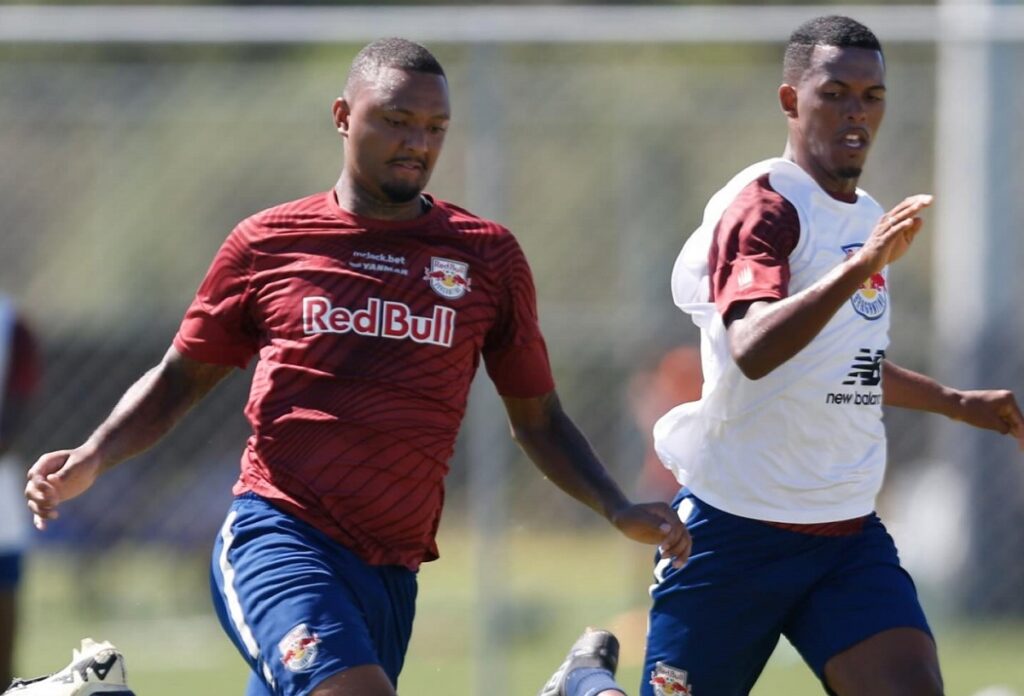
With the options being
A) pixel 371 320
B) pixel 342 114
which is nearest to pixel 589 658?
pixel 371 320

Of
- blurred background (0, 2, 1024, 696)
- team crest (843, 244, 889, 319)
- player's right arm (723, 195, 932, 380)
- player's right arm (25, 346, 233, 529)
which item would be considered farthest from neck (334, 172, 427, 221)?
blurred background (0, 2, 1024, 696)

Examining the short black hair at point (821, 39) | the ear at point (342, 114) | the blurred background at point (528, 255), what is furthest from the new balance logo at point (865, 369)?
the blurred background at point (528, 255)

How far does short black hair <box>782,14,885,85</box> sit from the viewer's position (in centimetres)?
490

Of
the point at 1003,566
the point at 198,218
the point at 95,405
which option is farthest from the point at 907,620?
the point at 198,218

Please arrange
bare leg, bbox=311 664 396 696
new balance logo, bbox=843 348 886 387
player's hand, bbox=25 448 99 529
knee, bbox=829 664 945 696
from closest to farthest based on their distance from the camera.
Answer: bare leg, bbox=311 664 396 696 → knee, bbox=829 664 945 696 → player's hand, bbox=25 448 99 529 → new balance logo, bbox=843 348 886 387

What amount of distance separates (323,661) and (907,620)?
5.00 ft

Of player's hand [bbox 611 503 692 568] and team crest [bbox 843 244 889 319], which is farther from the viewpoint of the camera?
team crest [bbox 843 244 889 319]

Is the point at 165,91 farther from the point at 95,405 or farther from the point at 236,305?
the point at 236,305

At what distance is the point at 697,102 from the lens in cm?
1013

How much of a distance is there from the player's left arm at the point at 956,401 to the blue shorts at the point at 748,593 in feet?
1.82

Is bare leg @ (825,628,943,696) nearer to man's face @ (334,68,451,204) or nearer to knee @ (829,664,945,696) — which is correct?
knee @ (829,664,945,696)

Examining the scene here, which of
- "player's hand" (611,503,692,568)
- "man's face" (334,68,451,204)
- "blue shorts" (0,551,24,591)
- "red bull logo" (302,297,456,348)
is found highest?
"man's face" (334,68,451,204)

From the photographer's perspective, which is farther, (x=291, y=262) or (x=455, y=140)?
(x=455, y=140)

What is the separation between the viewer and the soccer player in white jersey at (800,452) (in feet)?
15.7
